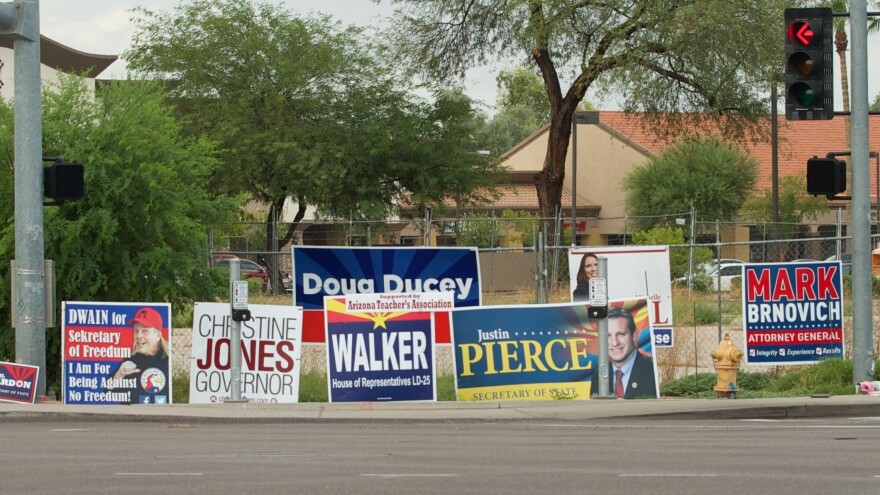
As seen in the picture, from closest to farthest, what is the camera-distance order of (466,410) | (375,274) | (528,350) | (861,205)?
(466,410) → (528,350) → (861,205) → (375,274)

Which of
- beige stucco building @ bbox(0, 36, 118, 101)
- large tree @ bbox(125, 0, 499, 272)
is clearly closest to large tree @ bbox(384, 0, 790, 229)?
large tree @ bbox(125, 0, 499, 272)

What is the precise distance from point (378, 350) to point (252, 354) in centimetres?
166

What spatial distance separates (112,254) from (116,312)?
10.1ft

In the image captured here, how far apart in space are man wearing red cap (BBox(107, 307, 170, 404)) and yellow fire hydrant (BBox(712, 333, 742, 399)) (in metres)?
7.38

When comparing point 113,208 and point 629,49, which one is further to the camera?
point 629,49

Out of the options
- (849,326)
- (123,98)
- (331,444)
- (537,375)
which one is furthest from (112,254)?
(849,326)

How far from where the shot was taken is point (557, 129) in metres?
42.8

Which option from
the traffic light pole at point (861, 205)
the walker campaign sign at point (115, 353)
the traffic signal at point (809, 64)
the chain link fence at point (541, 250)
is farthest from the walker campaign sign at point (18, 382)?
the traffic light pole at point (861, 205)

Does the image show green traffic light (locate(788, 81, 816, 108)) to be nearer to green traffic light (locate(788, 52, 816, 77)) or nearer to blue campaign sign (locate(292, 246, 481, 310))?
green traffic light (locate(788, 52, 816, 77))

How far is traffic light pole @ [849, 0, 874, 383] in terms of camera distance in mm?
17594

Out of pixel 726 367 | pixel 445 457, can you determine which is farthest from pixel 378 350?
pixel 445 457

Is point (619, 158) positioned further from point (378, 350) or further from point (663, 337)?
point (378, 350)

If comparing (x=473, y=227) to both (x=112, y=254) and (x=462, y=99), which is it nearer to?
(x=462, y=99)

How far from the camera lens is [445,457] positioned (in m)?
11.3
